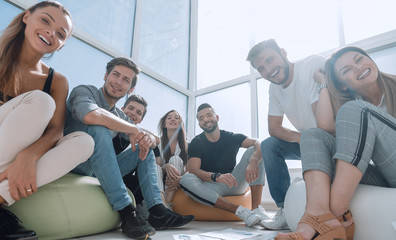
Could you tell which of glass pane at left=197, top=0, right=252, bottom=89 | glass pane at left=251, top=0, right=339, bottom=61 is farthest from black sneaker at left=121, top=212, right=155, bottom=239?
glass pane at left=197, top=0, right=252, bottom=89

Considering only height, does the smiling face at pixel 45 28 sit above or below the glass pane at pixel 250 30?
below

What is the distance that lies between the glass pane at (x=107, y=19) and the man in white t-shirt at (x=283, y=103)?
1953mm

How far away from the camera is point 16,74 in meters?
1.14

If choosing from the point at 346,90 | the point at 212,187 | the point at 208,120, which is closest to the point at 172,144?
the point at 208,120

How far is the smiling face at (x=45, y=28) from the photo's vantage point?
1188mm

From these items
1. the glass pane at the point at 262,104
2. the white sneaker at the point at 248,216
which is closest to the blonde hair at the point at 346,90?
the white sneaker at the point at 248,216

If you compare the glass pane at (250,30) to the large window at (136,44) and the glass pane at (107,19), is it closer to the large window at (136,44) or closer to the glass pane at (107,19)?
the large window at (136,44)

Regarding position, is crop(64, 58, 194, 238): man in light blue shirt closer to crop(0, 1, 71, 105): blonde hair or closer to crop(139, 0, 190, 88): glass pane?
crop(0, 1, 71, 105): blonde hair

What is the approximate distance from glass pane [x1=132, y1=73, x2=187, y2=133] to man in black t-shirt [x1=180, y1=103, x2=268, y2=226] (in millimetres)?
1084

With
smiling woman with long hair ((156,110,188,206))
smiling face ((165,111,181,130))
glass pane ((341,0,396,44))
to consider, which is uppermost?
glass pane ((341,0,396,44))

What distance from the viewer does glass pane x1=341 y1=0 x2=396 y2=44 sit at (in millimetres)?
2664

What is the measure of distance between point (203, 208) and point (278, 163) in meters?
0.67

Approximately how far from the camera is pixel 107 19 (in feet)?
9.77

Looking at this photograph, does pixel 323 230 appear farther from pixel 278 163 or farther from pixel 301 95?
pixel 301 95
